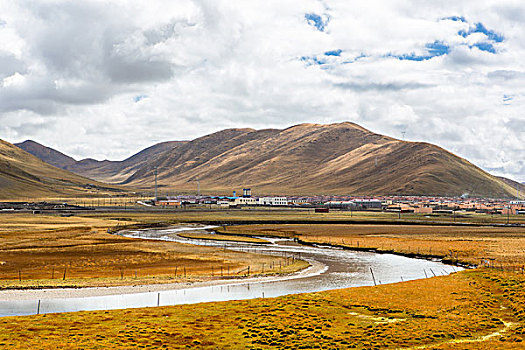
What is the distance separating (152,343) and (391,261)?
49540mm

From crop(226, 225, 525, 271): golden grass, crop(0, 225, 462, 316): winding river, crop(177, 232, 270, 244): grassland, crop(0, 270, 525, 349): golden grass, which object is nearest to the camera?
crop(0, 270, 525, 349): golden grass

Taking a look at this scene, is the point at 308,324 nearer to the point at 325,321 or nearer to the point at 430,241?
the point at 325,321

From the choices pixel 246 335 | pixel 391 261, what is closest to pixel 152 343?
pixel 246 335

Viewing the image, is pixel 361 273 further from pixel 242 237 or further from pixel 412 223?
pixel 412 223

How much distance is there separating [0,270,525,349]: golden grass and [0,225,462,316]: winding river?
196 inches

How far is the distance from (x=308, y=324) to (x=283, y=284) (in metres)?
18.6

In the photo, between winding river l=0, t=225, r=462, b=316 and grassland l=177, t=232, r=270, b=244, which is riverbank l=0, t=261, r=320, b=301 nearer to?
winding river l=0, t=225, r=462, b=316

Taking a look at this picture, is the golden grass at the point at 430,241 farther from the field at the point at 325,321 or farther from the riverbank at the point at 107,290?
the riverbank at the point at 107,290

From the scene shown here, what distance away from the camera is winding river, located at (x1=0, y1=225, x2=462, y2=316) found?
145ft

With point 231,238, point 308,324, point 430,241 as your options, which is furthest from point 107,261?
point 430,241

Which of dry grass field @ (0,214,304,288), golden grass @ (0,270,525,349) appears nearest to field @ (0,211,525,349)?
golden grass @ (0,270,525,349)

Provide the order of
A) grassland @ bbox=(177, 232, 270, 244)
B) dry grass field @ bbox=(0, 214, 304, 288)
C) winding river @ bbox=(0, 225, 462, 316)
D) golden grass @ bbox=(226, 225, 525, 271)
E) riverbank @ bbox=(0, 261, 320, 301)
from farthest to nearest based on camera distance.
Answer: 1. grassland @ bbox=(177, 232, 270, 244)
2. golden grass @ bbox=(226, 225, 525, 271)
3. dry grass field @ bbox=(0, 214, 304, 288)
4. riverbank @ bbox=(0, 261, 320, 301)
5. winding river @ bbox=(0, 225, 462, 316)

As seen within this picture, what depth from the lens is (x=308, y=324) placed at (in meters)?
36.2

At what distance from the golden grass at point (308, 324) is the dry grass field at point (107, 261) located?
50.5 ft
